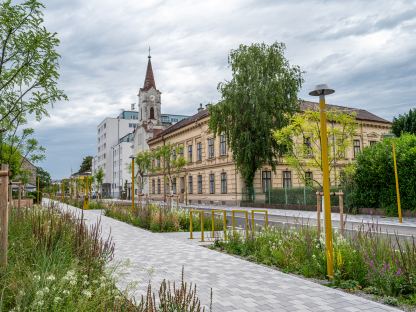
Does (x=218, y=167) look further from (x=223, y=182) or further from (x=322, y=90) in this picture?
(x=322, y=90)

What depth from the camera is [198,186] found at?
148 ft

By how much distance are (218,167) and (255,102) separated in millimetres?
11352

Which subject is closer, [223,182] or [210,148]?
[223,182]

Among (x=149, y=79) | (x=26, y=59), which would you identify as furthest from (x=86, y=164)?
(x=26, y=59)

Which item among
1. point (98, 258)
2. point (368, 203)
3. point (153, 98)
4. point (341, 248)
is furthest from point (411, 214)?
point (153, 98)

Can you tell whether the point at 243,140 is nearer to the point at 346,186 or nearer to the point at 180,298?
the point at 346,186

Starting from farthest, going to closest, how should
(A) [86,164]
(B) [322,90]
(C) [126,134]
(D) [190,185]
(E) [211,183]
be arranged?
1. (A) [86,164]
2. (C) [126,134]
3. (D) [190,185]
4. (E) [211,183]
5. (B) [322,90]

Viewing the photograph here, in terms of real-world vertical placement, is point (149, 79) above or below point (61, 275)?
above

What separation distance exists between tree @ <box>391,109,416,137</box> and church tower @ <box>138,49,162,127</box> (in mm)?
37982

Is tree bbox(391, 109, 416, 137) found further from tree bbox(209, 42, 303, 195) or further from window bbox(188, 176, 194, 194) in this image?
window bbox(188, 176, 194, 194)

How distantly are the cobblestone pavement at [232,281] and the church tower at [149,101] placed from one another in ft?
→ 165

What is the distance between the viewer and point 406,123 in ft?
95.7

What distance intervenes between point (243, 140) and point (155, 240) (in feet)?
63.5

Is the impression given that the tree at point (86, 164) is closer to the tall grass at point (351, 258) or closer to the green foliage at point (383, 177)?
the green foliage at point (383, 177)
